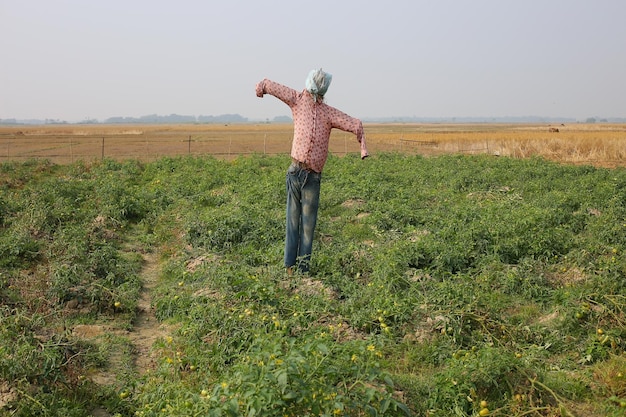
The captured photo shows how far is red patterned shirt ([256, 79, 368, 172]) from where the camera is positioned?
17.4ft

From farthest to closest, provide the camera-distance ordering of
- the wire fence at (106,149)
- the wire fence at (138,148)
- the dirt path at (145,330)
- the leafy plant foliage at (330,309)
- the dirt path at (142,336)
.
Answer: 1. the wire fence at (138,148)
2. the wire fence at (106,149)
3. the dirt path at (145,330)
4. the dirt path at (142,336)
5. the leafy plant foliage at (330,309)

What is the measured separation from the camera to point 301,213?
5.74 metres

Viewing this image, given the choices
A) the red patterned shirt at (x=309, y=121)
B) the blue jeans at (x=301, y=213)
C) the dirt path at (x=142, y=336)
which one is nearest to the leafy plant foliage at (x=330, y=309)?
the dirt path at (x=142, y=336)

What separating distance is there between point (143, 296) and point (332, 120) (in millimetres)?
2813

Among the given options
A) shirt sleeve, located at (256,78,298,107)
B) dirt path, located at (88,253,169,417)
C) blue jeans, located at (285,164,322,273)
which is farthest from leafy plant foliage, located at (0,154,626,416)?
shirt sleeve, located at (256,78,298,107)

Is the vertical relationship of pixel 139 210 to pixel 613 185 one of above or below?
below

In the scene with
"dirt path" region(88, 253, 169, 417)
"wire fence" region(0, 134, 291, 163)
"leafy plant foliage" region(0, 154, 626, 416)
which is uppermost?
"wire fence" region(0, 134, 291, 163)

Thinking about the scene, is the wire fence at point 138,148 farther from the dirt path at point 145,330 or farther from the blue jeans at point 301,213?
the blue jeans at point 301,213

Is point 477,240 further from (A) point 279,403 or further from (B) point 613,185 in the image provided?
(B) point 613,185

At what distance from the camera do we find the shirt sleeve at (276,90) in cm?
527

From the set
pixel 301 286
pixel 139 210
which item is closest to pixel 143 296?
pixel 301 286

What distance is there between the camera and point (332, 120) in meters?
5.44

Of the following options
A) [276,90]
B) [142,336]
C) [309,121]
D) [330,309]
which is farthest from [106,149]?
[330,309]

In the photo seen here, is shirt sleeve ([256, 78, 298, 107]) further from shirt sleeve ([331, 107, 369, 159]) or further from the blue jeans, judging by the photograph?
the blue jeans
